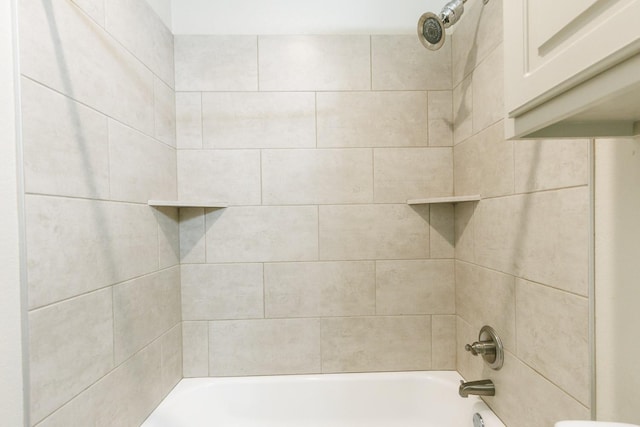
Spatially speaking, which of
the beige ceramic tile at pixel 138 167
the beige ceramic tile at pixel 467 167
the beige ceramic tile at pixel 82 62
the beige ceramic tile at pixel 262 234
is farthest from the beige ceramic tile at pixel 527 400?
the beige ceramic tile at pixel 82 62

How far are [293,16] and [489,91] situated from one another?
3.22 feet

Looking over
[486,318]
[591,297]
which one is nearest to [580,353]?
[591,297]

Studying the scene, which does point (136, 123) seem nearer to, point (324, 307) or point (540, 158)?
point (324, 307)

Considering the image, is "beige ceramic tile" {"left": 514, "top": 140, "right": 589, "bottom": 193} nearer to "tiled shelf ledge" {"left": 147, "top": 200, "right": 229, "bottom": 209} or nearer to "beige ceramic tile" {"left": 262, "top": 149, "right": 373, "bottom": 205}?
"beige ceramic tile" {"left": 262, "top": 149, "right": 373, "bottom": 205}

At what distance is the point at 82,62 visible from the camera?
0.97m

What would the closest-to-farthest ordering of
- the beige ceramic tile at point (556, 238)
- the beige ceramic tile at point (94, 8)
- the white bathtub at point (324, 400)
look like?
the beige ceramic tile at point (556, 238) < the beige ceramic tile at point (94, 8) < the white bathtub at point (324, 400)

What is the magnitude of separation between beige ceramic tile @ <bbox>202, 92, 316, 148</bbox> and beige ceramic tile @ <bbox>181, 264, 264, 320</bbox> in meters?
0.60

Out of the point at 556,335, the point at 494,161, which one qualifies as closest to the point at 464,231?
the point at 494,161

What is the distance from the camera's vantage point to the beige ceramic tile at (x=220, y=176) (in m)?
1.63

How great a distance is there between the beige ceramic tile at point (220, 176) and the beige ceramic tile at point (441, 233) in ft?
2.84

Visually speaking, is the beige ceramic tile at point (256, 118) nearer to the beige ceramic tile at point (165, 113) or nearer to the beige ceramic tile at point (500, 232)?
the beige ceramic tile at point (165, 113)

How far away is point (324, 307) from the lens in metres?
1.65

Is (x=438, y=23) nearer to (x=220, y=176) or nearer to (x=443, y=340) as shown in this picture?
(x=220, y=176)

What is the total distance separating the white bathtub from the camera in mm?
1588
